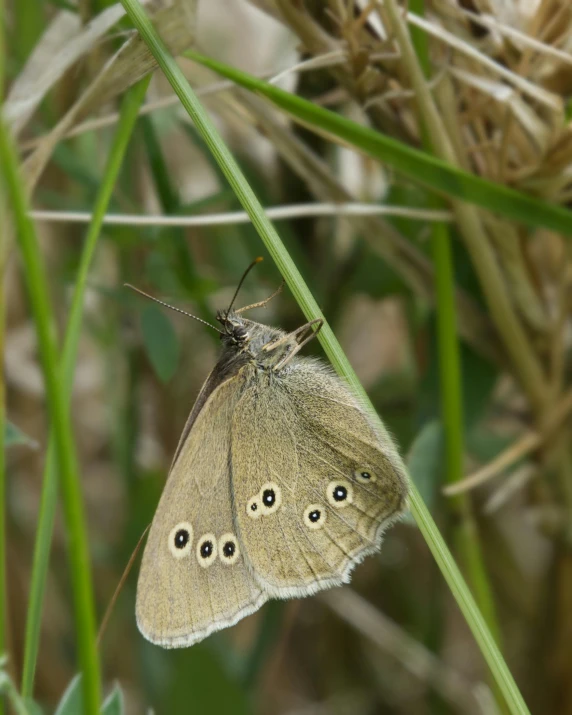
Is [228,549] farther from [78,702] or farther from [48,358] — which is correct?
[48,358]

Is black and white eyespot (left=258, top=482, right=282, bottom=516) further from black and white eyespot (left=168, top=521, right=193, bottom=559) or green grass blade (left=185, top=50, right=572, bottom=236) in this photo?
green grass blade (left=185, top=50, right=572, bottom=236)

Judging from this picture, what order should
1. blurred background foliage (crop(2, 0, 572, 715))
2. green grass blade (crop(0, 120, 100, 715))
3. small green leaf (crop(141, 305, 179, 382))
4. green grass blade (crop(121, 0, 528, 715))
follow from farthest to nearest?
1. small green leaf (crop(141, 305, 179, 382))
2. blurred background foliage (crop(2, 0, 572, 715))
3. green grass blade (crop(121, 0, 528, 715))
4. green grass blade (crop(0, 120, 100, 715))

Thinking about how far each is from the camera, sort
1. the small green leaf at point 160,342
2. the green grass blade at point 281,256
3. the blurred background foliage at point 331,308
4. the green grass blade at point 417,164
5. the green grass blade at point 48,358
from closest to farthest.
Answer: the green grass blade at point 48,358
the green grass blade at point 281,256
the green grass blade at point 417,164
the blurred background foliage at point 331,308
the small green leaf at point 160,342

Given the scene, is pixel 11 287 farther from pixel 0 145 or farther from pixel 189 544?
pixel 0 145

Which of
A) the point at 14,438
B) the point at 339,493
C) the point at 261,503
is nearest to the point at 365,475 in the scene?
the point at 339,493

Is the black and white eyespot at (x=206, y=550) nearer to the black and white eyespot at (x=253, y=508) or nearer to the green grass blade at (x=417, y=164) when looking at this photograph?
the black and white eyespot at (x=253, y=508)

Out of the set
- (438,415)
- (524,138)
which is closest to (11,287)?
(438,415)

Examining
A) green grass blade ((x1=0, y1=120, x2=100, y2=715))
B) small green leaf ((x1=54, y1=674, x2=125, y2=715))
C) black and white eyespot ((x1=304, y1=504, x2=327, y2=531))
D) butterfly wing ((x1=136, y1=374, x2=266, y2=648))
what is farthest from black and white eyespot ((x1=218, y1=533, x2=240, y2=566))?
green grass blade ((x1=0, y1=120, x2=100, y2=715))

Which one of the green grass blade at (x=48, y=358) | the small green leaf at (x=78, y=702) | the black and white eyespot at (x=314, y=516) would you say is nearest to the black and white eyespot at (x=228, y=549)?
the black and white eyespot at (x=314, y=516)
